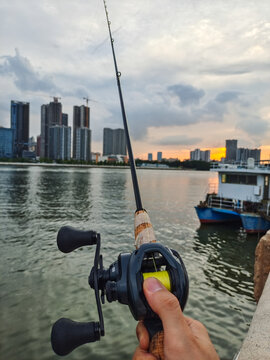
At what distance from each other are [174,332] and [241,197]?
20.6 metres

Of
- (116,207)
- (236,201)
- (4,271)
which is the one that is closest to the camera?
(4,271)

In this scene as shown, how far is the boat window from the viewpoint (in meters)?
19.8

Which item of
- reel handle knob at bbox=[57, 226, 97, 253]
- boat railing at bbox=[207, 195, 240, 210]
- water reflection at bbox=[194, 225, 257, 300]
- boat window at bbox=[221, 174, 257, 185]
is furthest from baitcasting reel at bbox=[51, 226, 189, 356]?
boat window at bbox=[221, 174, 257, 185]

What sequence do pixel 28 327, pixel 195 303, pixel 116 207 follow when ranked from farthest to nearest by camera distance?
1. pixel 116 207
2. pixel 195 303
3. pixel 28 327

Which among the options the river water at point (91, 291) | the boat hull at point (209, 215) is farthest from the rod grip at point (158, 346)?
the boat hull at point (209, 215)

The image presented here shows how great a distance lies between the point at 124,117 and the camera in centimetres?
357

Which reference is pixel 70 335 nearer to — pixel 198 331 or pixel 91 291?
pixel 198 331

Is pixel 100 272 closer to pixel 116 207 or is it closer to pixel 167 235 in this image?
pixel 167 235

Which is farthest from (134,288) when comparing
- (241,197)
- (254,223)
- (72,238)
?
(241,197)

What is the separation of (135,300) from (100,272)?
1.13ft

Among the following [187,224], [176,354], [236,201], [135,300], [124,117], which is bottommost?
[187,224]

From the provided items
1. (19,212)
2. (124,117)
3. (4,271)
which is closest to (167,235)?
(4,271)

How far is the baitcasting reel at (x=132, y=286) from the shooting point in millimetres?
1289

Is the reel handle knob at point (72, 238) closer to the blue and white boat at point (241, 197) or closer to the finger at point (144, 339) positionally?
the finger at point (144, 339)
